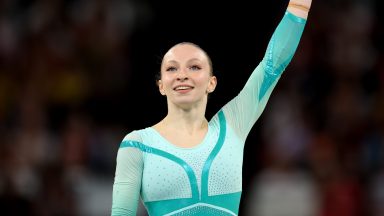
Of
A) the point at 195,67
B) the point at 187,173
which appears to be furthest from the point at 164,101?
the point at 187,173

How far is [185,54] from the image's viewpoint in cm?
467

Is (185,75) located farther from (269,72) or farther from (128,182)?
(128,182)

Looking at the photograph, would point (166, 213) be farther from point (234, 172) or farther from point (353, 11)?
point (353, 11)

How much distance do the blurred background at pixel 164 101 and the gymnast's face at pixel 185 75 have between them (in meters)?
3.98

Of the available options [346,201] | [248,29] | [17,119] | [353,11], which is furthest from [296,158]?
[17,119]

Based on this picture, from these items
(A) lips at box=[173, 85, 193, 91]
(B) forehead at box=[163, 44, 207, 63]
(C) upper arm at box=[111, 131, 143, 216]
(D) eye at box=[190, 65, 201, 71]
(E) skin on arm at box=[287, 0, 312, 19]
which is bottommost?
(C) upper arm at box=[111, 131, 143, 216]

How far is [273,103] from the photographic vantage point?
984 centimetres

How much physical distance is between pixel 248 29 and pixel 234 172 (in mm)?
4995

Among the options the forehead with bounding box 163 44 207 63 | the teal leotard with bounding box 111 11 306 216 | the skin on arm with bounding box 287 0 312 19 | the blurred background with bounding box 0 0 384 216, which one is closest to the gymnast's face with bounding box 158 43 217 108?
the forehead with bounding box 163 44 207 63

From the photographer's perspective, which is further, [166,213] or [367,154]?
[367,154]

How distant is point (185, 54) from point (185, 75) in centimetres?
13

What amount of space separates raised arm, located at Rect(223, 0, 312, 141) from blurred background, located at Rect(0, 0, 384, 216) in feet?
12.4

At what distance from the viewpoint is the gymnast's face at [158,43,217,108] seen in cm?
462

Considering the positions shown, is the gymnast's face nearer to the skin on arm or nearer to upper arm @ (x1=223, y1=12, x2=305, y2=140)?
upper arm @ (x1=223, y1=12, x2=305, y2=140)
